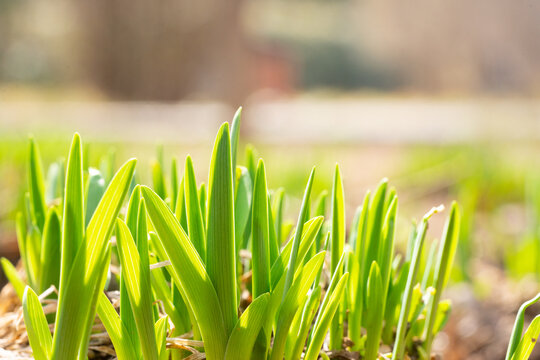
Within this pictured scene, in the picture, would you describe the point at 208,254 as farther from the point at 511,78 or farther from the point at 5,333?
the point at 511,78

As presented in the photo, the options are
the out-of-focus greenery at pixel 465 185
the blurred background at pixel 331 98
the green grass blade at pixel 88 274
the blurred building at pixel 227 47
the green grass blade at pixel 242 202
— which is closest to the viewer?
the green grass blade at pixel 88 274

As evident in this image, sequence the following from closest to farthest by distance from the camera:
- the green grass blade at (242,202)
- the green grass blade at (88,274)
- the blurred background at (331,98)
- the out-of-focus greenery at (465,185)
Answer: the green grass blade at (88,274) → the green grass blade at (242,202) → the out-of-focus greenery at (465,185) → the blurred background at (331,98)

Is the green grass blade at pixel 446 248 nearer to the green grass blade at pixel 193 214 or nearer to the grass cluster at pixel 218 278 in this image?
the grass cluster at pixel 218 278

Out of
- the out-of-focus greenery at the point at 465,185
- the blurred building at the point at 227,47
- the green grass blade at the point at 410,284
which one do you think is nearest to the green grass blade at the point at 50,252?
the green grass blade at the point at 410,284

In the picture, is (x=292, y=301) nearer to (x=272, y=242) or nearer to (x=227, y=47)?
(x=272, y=242)

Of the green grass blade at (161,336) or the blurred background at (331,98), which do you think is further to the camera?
the blurred background at (331,98)

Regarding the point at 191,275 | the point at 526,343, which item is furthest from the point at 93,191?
the point at 526,343

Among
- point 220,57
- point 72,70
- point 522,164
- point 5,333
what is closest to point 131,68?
point 72,70
